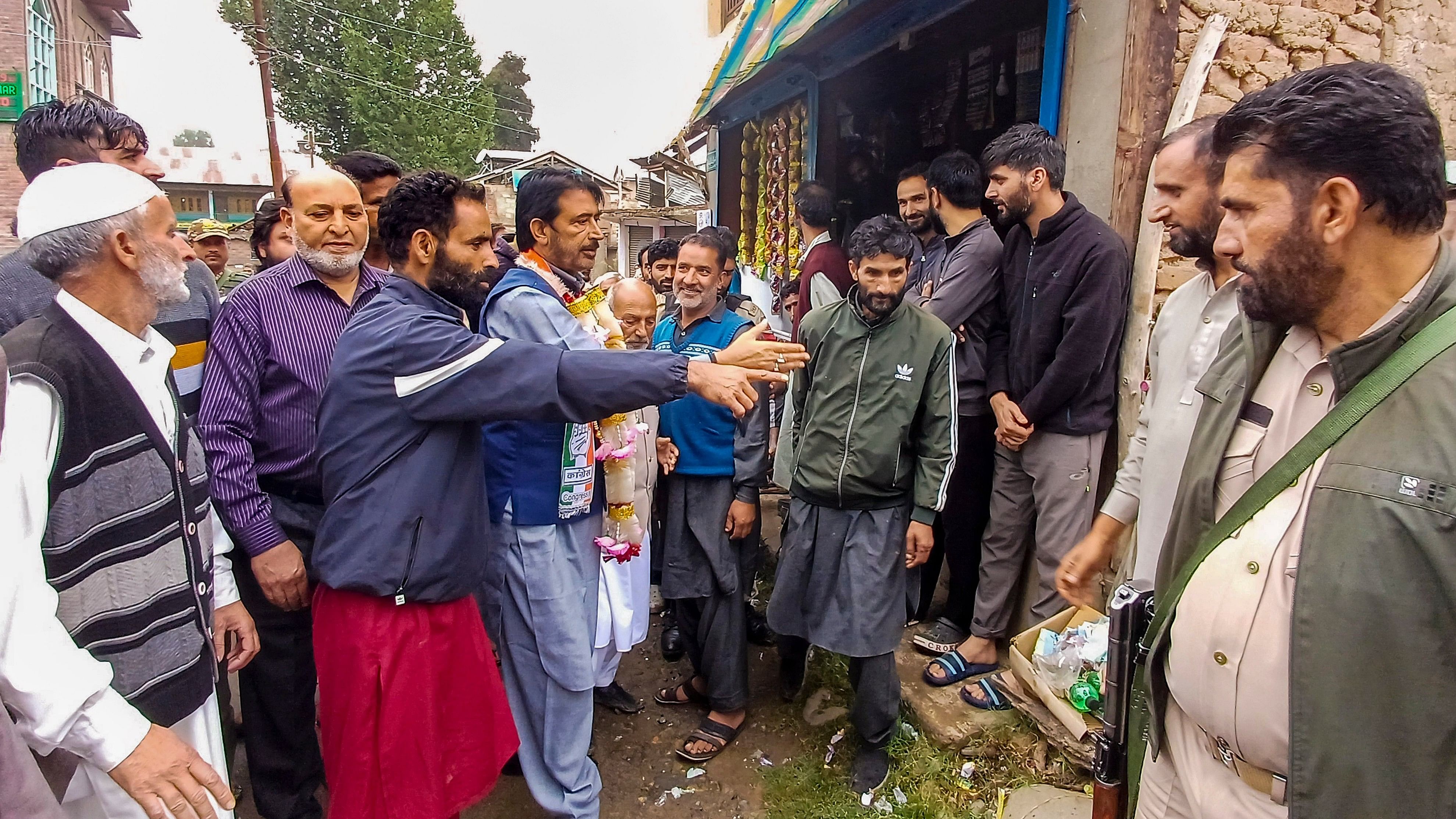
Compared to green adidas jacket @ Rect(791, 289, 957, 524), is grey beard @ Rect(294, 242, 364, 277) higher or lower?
higher

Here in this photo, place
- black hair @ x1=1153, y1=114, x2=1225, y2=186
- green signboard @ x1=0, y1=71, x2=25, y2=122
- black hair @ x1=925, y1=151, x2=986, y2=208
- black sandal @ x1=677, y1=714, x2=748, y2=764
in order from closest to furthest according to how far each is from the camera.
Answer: black hair @ x1=1153, y1=114, x2=1225, y2=186 → black sandal @ x1=677, y1=714, x2=748, y2=764 → black hair @ x1=925, y1=151, x2=986, y2=208 → green signboard @ x1=0, y1=71, x2=25, y2=122

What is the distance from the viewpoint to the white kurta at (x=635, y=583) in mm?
2826

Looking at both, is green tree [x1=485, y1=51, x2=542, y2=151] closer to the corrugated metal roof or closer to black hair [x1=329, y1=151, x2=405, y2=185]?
the corrugated metal roof

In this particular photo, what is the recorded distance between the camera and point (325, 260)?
9.32 feet

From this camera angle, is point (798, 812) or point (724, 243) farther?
point (724, 243)

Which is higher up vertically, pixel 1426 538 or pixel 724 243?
pixel 724 243

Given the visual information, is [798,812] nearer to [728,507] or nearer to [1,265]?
[728,507]

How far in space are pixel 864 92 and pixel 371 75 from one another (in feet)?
80.7

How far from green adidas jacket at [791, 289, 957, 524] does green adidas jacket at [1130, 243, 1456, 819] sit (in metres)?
1.70

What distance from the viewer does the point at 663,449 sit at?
3365 mm

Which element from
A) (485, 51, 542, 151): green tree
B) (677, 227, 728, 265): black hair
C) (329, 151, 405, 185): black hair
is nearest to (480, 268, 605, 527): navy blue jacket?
(677, 227, 728, 265): black hair

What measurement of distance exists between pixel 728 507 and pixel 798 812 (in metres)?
1.21

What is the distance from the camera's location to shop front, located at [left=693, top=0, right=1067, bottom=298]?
4918 millimetres

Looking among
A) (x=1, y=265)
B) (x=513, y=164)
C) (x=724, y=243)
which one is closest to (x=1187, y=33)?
(x=724, y=243)
